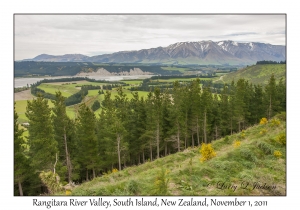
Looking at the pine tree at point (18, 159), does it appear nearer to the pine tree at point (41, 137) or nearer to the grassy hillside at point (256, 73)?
the pine tree at point (41, 137)

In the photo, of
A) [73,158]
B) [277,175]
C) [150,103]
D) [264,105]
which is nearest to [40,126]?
[73,158]

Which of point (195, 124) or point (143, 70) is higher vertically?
point (143, 70)

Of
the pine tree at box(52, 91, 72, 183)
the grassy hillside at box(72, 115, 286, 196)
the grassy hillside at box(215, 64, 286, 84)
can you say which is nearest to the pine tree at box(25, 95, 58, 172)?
the pine tree at box(52, 91, 72, 183)

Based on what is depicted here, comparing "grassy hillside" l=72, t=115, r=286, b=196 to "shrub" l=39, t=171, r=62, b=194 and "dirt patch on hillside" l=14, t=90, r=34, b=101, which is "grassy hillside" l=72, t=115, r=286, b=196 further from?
"dirt patch on hillside" l=14, t=90, r=34, b=101

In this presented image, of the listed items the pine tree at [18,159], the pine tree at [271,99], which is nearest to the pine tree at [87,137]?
the pine tree at [18,159]

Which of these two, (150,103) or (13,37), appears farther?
(150,103)

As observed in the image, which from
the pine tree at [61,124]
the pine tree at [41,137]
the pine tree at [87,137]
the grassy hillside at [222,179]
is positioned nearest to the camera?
the grassy hillside at [222,179]

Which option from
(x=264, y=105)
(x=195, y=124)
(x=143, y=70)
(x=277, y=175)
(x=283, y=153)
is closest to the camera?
(x=277, y=175)

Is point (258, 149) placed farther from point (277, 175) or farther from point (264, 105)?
point (264, 105)

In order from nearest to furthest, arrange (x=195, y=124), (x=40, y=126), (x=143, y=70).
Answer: (x=40, y=126)
(x=195, y=124)
(x=143, y=70)
